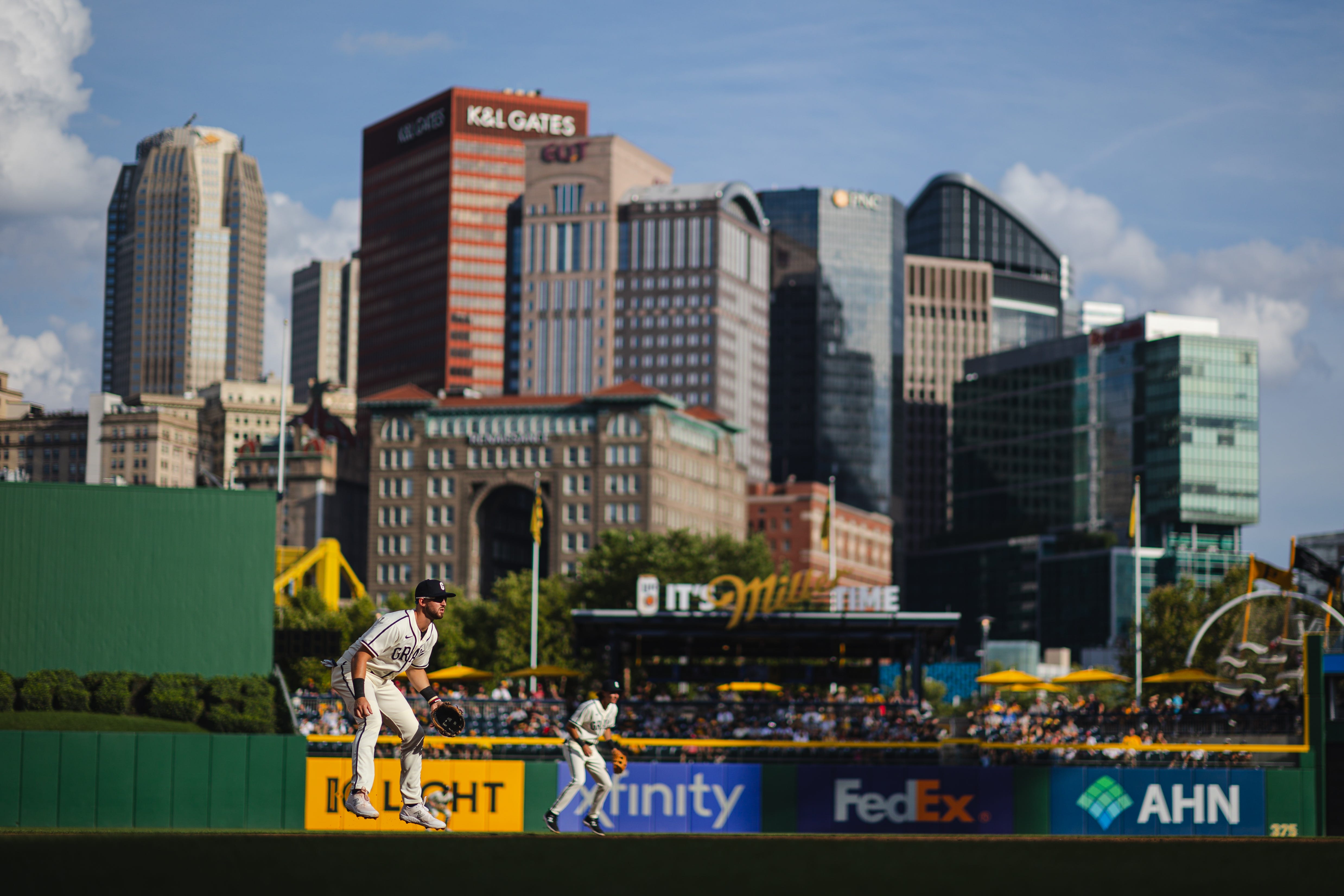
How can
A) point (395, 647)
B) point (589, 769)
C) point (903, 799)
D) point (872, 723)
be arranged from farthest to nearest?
point (872, 723)
point (903, 799)
point (589, 769)
point (395, 647)

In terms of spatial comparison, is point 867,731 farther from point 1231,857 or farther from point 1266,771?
point 1231,857

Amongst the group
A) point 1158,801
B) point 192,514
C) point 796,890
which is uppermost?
point 192,514

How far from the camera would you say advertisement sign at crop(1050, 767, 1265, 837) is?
126ft

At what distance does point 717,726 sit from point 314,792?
12.5m

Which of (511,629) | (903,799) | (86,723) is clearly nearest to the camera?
(903,799)

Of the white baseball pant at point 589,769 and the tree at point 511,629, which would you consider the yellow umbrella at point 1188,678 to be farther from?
the tree at point 511,629

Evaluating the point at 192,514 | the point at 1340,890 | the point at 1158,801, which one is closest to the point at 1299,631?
the point at 1158,801

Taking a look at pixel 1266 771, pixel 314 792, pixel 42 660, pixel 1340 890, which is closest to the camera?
pixel 1340 890

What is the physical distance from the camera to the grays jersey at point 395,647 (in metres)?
16.7

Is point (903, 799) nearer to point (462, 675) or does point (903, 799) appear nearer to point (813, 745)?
point (813, 745)

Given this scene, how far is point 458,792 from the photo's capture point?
3734cm

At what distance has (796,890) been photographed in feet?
38.4

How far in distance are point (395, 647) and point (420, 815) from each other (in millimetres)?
1840

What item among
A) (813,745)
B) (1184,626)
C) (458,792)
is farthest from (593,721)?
(1184,626)
